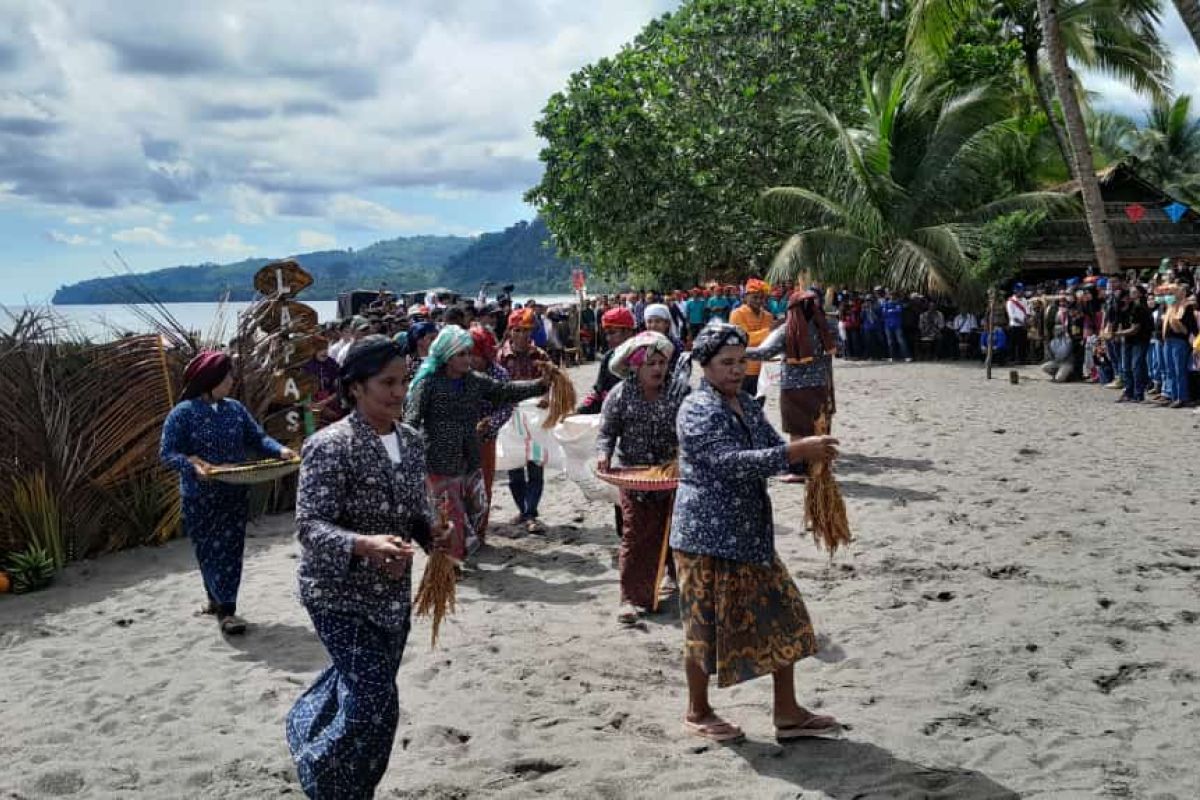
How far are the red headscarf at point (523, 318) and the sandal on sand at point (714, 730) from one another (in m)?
4.45

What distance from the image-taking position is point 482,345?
7742 millimetres

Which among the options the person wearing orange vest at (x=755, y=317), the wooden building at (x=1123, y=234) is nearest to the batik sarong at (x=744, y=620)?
the person wearing orange vest at (x=755, y=317)

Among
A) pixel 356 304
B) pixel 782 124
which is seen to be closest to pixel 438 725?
pixel 782 124

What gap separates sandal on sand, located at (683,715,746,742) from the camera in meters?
4.42

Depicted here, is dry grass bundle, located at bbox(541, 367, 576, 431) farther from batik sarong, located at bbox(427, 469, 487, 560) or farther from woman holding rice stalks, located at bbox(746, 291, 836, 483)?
woman holding rice stalks, located at bbox(746, 291, 836, 483)

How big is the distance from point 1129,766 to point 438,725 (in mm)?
2906

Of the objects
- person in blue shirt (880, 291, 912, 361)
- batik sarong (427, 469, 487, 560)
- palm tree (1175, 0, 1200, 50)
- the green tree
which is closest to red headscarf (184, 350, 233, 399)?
batik sarong (427, 469, 487, 560)

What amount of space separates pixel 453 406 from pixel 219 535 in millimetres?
1741

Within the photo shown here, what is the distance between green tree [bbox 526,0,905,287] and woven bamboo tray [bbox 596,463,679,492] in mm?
23654

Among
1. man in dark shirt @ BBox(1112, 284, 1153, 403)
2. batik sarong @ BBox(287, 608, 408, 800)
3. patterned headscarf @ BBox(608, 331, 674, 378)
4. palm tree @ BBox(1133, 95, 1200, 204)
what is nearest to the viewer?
batik sarong @ BBox(287, 608, 408, 800)

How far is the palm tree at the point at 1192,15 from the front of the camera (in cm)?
1512

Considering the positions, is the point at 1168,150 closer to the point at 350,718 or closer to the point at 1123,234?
the point at 1123,234

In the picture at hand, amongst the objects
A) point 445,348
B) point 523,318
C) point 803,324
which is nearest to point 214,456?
point 445,348

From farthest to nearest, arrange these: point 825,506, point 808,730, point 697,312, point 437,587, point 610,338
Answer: point 697,312
point 610,338
point 808,730
point 825,506
point 437,587
